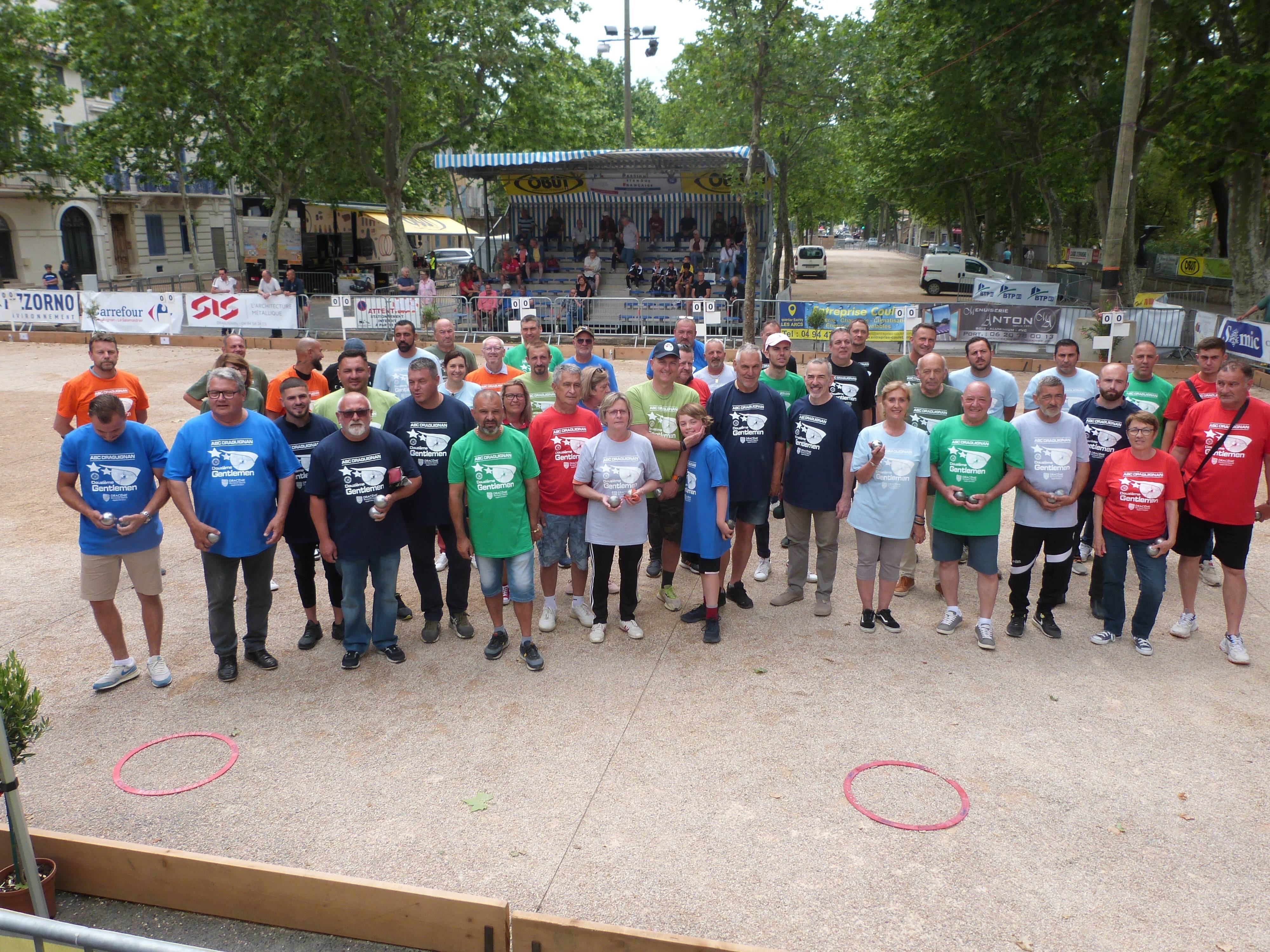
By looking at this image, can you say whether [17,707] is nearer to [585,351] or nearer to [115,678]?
[115,678]

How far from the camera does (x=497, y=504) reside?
5738mm

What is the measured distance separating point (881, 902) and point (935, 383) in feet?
13.6

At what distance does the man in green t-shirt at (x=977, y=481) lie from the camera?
603 centimetres

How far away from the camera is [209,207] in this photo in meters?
46.7

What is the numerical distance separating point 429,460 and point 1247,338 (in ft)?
55.9

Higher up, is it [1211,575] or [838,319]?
[838,319]

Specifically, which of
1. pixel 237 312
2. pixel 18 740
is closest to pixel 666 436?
pixel 18 740

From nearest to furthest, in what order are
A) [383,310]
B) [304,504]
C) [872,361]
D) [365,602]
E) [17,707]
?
[17,707] < [304,504] < [365,602] < [872,361] < [383,310]

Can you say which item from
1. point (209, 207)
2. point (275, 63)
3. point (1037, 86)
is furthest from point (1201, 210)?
point (209, 207)

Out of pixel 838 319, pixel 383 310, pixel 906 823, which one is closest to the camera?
pixel 906 823

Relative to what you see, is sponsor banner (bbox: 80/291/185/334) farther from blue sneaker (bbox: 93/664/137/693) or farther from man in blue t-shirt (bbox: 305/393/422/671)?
man in blue t-shirt (bbox: 305/393/422/671)

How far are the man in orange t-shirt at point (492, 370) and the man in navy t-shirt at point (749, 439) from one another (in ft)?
6.13

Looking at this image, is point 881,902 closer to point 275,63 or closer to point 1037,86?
point 1037,86

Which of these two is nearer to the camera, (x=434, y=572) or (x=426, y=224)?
(x=434, y=572)
